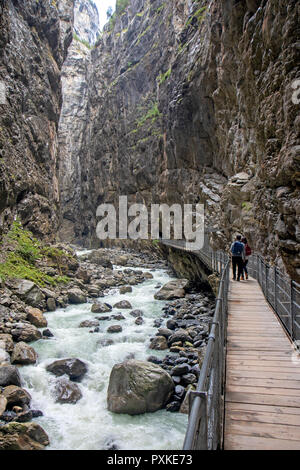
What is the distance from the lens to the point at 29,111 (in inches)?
907

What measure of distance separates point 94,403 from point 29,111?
22169 millimetres

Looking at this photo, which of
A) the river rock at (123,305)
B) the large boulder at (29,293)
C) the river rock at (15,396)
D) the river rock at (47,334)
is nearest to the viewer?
the river rock at (15,396)

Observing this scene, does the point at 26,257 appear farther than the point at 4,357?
Yes

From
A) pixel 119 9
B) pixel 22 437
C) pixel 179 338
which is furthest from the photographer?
pixel 119 9

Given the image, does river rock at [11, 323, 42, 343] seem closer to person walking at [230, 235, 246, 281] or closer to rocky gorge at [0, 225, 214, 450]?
rocky gorge at [0, 225, 214, 450]

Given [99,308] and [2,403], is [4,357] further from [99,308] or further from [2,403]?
[99,308]

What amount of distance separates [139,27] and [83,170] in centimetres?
2801

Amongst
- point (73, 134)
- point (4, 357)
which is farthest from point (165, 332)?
point (73, 134)

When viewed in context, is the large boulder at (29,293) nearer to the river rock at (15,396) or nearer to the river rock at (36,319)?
the river rock at (36,319)

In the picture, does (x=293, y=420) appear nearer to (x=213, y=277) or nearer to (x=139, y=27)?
(x=213, y=277)

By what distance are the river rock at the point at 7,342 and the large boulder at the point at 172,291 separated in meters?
9.98

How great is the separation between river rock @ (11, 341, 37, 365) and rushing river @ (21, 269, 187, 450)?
0.23m

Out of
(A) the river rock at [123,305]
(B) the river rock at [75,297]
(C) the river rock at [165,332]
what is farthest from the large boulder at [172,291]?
(C) the river rock at [165,332]

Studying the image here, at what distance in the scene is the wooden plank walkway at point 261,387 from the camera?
10.1 feet
